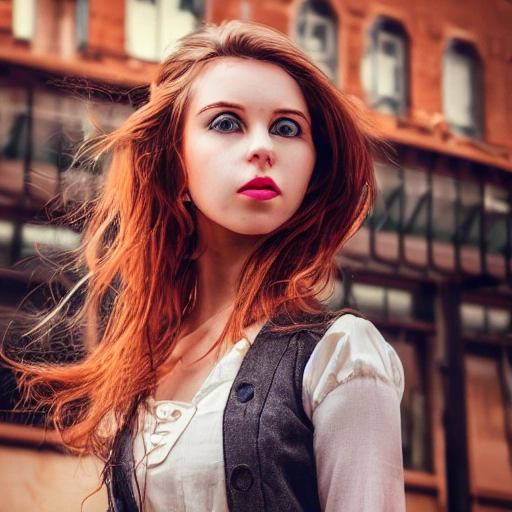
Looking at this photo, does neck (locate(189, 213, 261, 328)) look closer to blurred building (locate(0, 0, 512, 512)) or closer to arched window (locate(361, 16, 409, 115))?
blurred building (locate(0, 0, 512, 512))

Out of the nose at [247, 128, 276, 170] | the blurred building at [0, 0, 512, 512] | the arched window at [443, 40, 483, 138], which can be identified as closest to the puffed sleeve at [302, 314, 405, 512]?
the nose at [247, 128, 276, 170]

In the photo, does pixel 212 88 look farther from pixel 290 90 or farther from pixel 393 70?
pixel 393 70

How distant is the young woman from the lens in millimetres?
924

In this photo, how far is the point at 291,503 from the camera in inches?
36.0

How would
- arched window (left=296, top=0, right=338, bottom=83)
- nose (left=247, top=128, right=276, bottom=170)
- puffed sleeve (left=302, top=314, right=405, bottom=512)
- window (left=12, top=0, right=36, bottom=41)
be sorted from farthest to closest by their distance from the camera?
1. arched window (left=296, top=0, right=338, bottom=83)
2. window (left=12, top=0, right=36, bottom=41)
3. nose (left=247, top=128, right=276, bottom=170)
4. puffed sleeve (left=302, top=314, right=405, bottom=512)

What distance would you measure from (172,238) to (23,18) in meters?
0.61

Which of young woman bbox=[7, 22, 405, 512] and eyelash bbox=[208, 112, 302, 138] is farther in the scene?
eyelash bbox=[208, 112, 302, 138]

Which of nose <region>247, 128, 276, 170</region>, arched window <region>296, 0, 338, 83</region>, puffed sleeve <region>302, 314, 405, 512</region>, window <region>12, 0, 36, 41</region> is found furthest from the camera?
arched window <region>296, 0, 338, 83</region>

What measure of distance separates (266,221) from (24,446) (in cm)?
64

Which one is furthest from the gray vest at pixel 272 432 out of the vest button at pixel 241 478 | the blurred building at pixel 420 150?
the blurred building at pixel 420 150

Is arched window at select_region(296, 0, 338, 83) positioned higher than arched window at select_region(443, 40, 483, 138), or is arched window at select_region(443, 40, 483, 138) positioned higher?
arched window at select_region(296, 0, 338, 83)

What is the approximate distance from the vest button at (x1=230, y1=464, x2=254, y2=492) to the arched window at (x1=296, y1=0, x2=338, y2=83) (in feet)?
3.31

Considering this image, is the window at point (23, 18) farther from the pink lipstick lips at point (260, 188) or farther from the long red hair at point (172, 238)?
the pink lipstick lips at point (260, 188)

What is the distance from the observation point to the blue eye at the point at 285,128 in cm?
108
